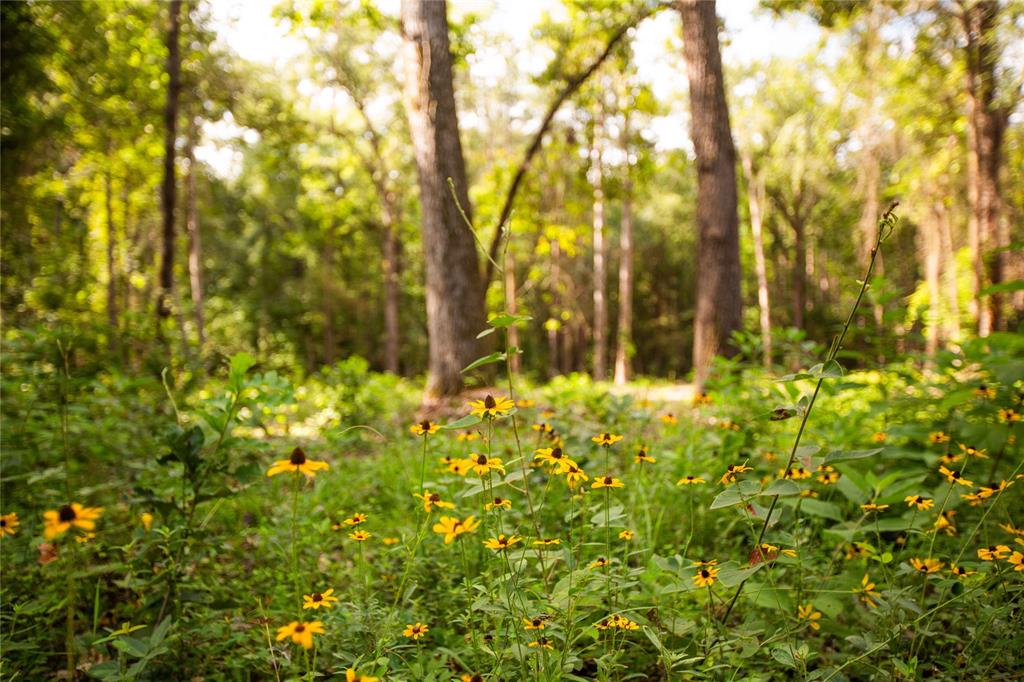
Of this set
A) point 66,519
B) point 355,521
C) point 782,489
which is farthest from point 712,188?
point 66,519

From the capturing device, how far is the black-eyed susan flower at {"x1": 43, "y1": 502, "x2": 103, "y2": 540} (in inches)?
34.0

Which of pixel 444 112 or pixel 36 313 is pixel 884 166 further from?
pixel 36 313

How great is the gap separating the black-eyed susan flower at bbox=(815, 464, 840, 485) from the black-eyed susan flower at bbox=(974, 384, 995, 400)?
853 mm

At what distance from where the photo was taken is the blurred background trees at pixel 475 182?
524cm

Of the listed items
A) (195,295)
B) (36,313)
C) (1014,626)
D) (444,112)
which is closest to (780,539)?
(1014,626)

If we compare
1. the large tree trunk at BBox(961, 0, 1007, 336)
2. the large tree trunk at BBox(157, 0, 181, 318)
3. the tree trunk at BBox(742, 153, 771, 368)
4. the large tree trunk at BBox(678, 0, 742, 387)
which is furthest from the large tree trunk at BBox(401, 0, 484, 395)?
the tree trunk at BBox(742, 153, 771, 368)

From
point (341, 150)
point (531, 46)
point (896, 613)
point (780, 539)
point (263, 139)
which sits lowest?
point (896, 613)

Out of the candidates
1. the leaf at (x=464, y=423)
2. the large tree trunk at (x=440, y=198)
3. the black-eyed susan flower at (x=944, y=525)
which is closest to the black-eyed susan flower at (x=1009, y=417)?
the black-eyed susan flower at (x=944, y=525)

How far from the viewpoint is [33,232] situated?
8.81 m

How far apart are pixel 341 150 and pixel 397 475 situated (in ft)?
46.5

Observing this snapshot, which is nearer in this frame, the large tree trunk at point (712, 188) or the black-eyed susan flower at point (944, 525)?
the black-eyed susan flower at point (944, 525)

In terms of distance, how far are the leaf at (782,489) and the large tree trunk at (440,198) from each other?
3873 millimetres

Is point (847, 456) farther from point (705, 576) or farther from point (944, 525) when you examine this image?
point (944, 525)

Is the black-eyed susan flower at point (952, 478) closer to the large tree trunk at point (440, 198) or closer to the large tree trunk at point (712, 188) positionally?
the large tree trunk at point (712, 188)
